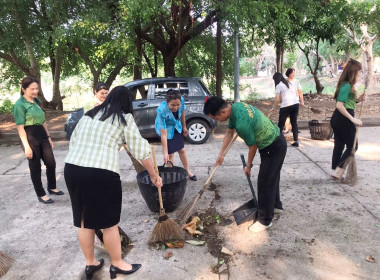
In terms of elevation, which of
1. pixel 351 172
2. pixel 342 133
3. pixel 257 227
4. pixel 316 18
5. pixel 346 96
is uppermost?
pixel 316 18

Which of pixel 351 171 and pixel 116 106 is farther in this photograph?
pixel 351 171

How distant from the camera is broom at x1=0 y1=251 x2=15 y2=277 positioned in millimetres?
2865

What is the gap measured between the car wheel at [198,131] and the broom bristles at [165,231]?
171 inches

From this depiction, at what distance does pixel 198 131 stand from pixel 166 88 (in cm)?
130

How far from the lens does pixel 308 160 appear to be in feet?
18.9

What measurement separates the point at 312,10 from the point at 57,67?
Result: 9.64 m

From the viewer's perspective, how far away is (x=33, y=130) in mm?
4117

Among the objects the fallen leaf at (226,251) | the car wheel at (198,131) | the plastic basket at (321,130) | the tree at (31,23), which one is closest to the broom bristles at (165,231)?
the fallen leaf at (226,251)

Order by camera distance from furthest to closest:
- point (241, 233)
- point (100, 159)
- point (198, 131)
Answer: point (198, 131)
point (241, 233)
point (100, 159)

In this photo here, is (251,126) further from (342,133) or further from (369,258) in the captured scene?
(342,133)

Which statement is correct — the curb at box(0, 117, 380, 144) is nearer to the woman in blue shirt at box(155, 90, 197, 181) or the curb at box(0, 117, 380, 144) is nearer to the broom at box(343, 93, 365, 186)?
the woman in blue shirt at box(155, 90, 197, 181)

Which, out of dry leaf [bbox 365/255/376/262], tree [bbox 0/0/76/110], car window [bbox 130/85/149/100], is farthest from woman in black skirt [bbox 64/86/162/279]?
tree [bbox 0/0/76/110]

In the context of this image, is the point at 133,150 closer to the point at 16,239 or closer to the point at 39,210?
the point at 16,239

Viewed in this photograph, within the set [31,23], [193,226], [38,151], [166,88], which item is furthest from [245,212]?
[31,23]
